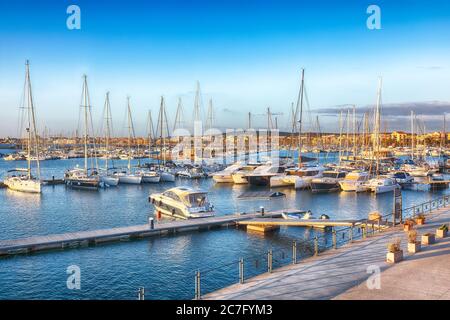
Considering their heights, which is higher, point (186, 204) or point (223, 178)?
point (186, 204)

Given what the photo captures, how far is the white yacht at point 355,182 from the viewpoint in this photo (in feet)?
203

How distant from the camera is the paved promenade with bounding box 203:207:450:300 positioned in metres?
14.1

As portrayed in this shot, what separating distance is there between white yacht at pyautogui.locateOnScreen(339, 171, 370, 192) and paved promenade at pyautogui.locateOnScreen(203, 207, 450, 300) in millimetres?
41748

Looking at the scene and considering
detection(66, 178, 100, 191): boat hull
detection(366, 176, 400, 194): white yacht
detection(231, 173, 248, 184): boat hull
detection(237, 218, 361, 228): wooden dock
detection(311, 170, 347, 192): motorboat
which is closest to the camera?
detection(237, 218, 361, 228): wooden dock

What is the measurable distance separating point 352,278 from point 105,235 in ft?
66.1

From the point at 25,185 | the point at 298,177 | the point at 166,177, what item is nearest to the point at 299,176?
the point at 298,177

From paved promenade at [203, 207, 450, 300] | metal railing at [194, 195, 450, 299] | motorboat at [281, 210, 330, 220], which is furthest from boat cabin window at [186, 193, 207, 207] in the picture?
paved promenade at [203, 207, 450, 300]

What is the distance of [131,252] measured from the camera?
28.9 metres

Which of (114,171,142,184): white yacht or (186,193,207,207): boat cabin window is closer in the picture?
(186,193,207,207): boat cabin window

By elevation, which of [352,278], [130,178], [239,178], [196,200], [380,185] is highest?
[352,278]

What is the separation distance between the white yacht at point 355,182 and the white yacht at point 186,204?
1130 inches

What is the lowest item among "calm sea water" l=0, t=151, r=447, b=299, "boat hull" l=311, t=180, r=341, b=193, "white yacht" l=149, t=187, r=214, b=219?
"calm sea water" l=0, t=151, r=447, b=299

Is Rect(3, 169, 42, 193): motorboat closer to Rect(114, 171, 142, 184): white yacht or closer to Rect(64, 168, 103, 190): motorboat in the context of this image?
Rect(64, 168, 103, 190): motorboat

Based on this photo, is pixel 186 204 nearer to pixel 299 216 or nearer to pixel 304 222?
pixel 299 216
